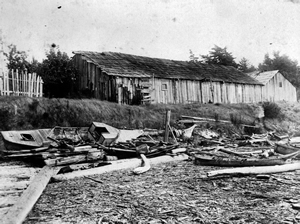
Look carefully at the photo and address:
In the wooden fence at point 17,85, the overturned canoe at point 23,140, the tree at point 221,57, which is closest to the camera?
the overturned canoe at point 23,140

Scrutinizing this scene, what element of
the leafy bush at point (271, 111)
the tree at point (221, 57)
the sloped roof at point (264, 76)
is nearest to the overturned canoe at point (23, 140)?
the leafy bush at point (271, 111)

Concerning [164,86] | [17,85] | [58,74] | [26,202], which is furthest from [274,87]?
[26,202]

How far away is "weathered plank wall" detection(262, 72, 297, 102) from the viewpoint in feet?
106

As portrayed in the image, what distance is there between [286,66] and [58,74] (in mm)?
44362

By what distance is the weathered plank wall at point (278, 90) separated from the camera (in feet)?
106

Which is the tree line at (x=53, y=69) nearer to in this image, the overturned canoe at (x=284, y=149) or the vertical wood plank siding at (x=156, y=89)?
the vertical wood plank siding at (x=156, y=89)

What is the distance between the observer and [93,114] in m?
15.9

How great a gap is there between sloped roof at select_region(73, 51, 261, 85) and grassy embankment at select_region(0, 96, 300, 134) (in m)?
3.55

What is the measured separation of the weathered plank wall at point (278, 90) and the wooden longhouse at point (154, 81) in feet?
10.2

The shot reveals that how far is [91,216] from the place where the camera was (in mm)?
4949

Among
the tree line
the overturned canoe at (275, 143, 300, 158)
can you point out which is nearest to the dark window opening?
the tree line

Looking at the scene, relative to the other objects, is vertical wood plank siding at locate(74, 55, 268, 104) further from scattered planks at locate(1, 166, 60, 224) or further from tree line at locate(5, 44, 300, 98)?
scattered planks at locate(1, 166, 60, 224)

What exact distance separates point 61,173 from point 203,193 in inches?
179

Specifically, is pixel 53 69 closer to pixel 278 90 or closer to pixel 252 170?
pixel 252 170
